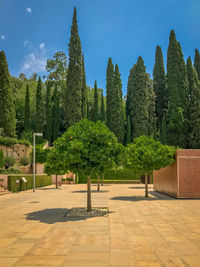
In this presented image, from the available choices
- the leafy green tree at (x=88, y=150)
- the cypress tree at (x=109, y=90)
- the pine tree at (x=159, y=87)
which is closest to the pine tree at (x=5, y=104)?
the cypress tree at (x=109, y=90)

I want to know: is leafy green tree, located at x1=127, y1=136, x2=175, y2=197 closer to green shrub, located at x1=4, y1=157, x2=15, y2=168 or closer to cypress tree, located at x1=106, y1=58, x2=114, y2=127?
green shrub, located at x1=4, y1=157, x2=15, y2=168

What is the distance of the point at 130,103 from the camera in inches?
2253

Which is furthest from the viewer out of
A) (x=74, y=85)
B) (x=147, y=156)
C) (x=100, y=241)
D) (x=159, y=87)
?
(x=159, y=87)

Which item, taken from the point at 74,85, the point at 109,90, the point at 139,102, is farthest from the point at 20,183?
the point at 109,90

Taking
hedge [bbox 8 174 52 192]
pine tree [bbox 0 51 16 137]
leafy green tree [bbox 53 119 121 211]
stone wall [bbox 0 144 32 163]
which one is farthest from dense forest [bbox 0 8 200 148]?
leafy green tree [bbox 53 119 121 211]

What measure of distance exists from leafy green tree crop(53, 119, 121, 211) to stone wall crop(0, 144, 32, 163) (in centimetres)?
3106

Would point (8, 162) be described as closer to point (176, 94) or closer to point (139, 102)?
point (139, 102)

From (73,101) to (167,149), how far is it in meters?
34.7

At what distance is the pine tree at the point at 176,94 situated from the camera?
48884 millimetres

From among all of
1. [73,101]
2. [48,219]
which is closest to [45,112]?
[73,101]

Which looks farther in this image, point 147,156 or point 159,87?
point 159,87

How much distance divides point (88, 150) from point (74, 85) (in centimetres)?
4160

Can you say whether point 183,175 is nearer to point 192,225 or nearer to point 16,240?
point 192,225

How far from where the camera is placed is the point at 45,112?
55969 mm
